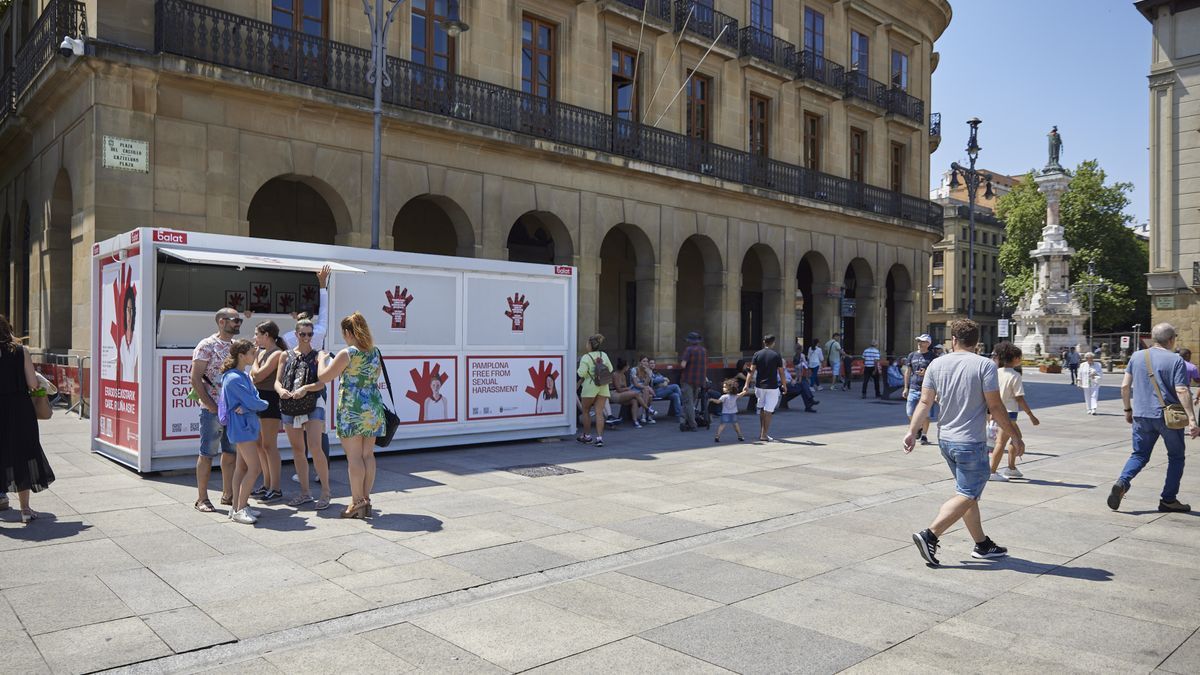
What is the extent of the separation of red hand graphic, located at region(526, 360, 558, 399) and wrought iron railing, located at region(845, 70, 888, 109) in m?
21.4

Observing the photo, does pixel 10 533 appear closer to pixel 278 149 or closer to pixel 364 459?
pixel 364 459

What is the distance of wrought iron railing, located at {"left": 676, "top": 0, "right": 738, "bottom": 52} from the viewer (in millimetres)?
24719

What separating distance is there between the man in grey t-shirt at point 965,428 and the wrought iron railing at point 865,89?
2650 centimetres

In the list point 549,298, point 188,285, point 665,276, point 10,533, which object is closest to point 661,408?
point 665,276

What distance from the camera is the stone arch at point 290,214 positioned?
19391 millimetres

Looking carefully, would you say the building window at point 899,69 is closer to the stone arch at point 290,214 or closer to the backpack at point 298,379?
the stone arch at point 290,214

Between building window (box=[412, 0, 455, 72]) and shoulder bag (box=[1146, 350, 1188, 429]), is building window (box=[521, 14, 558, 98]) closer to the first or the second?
building window (box=[412, 0, 455, 72])

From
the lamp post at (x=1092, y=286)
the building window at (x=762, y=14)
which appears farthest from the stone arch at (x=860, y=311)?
the lamp post at (x=1092, y=286)

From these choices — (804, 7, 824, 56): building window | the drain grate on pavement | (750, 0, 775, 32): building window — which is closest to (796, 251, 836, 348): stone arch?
(804, 7, 824, 56): building window

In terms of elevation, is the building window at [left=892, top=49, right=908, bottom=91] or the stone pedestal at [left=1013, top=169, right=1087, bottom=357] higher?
the building window at [left=892, top=49, right=908, bottom=91]

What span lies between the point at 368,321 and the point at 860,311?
25244 millimetres

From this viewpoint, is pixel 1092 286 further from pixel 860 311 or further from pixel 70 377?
pixel 70 377

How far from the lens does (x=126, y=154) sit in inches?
580

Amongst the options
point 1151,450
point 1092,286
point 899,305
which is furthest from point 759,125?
point 1092,286
